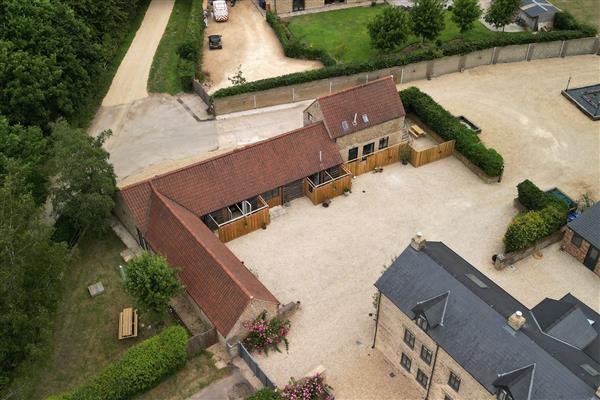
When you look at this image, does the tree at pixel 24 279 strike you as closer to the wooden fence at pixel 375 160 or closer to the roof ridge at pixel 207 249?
the roof ridge at pixel 207 249

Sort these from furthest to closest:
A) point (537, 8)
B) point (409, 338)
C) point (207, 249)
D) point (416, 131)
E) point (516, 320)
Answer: point (537, 8), point (416, 131), point (207, 249), point (409, 338), point (516, 320)

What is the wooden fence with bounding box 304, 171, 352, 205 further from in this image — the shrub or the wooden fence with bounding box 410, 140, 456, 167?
the shrub

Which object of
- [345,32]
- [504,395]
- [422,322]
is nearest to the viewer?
[504,395]

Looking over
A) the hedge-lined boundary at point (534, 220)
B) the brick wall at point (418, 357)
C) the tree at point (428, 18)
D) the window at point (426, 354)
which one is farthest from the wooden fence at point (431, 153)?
the window at point (426, 354)

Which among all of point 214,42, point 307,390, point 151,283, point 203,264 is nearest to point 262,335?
point 307,390

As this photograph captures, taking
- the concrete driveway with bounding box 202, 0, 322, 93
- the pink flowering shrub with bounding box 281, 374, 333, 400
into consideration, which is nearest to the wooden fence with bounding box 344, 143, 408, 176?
the concrete driveway with bounding box 202, 0, 322, 93

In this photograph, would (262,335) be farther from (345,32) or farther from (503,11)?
(503,11)
